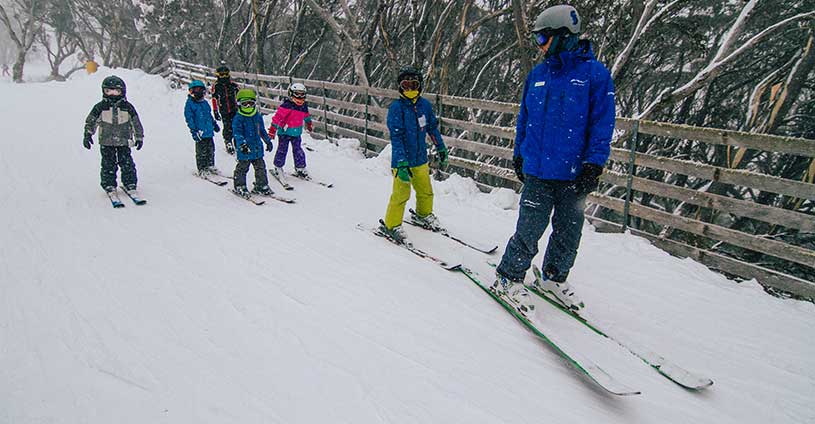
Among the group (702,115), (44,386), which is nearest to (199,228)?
(44,386)

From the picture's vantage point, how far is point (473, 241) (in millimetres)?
4758

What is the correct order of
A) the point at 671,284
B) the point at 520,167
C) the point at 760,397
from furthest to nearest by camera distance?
the point at 671,284, the point at 520,167, the point at 760,397

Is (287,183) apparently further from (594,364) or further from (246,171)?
(594,364)

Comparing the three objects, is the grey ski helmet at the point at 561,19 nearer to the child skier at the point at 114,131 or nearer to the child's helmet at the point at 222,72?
the child skier at the point at 114,131

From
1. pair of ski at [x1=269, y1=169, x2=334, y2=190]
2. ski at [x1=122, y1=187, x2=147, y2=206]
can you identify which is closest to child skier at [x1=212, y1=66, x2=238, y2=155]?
pair of ski at [x1=269, y1=169, x2=334, y2=190]

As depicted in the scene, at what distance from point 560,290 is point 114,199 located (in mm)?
5323

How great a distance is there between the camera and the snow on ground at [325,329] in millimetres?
2256

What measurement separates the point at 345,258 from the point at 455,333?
1.51 m

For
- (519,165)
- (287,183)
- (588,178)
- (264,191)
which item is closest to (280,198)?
(264,191)

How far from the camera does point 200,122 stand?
6.77 meters

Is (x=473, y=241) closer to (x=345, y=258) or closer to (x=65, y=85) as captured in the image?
(x=345, y=258)

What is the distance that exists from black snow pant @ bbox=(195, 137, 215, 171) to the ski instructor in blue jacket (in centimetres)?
563

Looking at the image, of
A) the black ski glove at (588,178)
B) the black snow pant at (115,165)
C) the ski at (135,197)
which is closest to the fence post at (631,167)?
the black ski glove at (588,178)

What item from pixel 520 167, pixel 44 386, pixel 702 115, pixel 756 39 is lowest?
pixel 44 386
